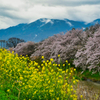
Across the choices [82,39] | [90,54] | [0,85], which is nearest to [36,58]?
[82,39]

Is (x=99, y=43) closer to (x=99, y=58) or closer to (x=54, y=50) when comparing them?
(x=99, y=58)

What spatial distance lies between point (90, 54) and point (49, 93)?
5.30 m

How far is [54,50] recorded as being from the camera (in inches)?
467

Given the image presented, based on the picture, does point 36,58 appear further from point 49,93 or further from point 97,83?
point 49,93

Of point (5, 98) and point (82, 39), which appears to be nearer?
point (5, 98)

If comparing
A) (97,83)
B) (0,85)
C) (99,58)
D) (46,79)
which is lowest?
(97,83)

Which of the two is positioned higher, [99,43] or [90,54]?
[99,43]

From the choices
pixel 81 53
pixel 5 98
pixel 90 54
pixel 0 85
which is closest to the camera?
pixel 5 98

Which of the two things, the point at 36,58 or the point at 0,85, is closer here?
the point at 0,85

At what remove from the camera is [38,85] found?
13.2 feet

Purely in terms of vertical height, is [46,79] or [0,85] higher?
[46,79]

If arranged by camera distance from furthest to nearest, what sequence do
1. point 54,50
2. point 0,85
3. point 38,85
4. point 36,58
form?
point 36,58
point 54,50
point 0,85
point 38,85

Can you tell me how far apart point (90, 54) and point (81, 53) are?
98 centimetres

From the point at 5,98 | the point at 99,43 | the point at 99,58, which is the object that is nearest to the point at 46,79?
the point at 5,98
